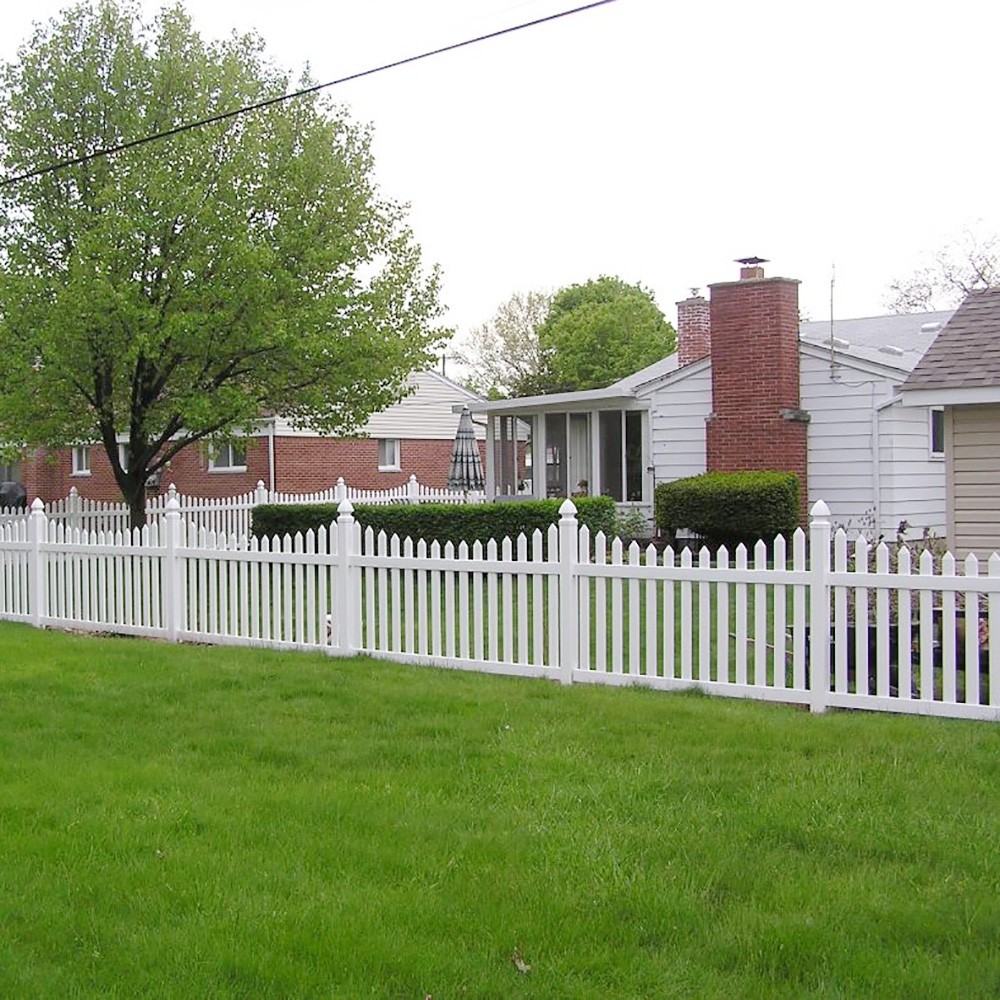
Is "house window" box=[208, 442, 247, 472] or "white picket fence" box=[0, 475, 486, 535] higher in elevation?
"house window" box=[208, 442, 247, 472]

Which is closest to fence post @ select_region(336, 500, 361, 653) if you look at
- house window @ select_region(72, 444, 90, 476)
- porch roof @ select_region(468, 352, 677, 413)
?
porch roof @ select_region(468, 352, 677, 413)

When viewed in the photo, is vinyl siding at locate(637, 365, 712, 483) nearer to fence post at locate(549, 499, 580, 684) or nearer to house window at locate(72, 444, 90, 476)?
fence post at locate(549, 499, 580, 684)

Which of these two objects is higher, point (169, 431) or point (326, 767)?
point (169, 431)

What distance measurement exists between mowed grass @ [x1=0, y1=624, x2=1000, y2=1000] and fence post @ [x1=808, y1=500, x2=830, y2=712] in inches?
8.7

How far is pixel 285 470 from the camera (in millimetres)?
29641

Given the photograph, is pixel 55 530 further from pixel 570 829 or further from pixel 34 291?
pixel 570 829

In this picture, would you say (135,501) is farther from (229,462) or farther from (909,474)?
(909,474)

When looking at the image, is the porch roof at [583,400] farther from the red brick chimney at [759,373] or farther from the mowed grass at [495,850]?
the mowed grass at [495,850]

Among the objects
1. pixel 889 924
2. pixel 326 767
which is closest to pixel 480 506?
pixel 326 767

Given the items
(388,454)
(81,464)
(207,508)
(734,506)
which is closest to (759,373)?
(734,506)

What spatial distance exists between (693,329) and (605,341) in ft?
97.6

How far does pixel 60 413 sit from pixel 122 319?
7.44ft

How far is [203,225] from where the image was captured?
16703mm

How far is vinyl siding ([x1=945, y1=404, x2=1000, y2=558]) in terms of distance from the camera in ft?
37.4
